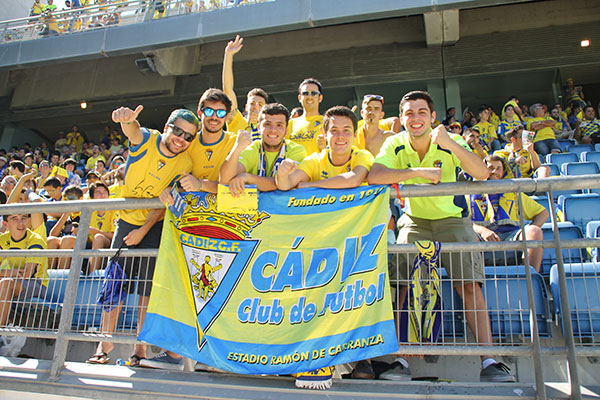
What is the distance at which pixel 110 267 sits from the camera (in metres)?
3.56

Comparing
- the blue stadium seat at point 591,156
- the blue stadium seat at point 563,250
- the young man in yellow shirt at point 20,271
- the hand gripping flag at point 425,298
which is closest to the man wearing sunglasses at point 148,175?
the young man in yellow shirt at point 20,271

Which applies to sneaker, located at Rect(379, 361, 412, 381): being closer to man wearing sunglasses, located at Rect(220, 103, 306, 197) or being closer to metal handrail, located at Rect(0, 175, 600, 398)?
metal handrail, located at Rect(0, 175, 600, 398)

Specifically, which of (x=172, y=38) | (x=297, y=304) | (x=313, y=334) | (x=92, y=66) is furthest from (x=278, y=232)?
(x=92, y=66)

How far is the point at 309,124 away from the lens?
17.5ft

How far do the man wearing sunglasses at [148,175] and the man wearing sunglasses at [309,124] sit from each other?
177 centimetres

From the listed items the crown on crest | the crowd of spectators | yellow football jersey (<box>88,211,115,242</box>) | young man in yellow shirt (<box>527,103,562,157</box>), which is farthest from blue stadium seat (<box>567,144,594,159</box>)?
yellow football jersey (<box>88,211,115,242</box>)

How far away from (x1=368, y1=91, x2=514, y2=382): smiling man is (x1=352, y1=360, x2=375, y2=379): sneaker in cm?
9

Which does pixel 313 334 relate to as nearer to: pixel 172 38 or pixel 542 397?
pixel 542 397

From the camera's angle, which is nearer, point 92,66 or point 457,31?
point 457,31

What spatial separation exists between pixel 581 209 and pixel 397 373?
382cm

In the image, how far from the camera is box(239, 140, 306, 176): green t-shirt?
12.5ft

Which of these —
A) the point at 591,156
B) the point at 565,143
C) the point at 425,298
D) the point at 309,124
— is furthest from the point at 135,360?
the point at 565,143

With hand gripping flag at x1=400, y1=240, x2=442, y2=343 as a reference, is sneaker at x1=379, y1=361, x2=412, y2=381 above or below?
below

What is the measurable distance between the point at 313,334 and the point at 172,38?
12799 millimetres
